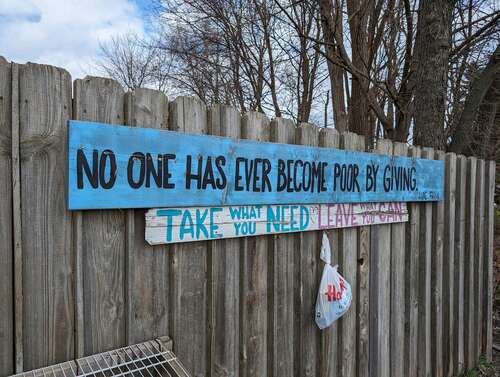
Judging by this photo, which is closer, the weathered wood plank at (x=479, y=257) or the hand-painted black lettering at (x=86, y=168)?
the hand-painted black lettering at (x=86, y=168)

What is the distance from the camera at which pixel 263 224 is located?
1.87 m

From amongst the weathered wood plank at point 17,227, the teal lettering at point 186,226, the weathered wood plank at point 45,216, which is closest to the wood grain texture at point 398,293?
the teal lettering at point 186,226

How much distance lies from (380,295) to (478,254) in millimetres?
1879

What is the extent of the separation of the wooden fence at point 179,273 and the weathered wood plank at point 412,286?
0.02 m

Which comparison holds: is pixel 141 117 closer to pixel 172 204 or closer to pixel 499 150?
pixel 172 204

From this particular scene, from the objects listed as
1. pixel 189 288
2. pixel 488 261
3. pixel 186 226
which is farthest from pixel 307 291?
pixel 488 261

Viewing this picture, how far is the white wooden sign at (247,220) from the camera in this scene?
60.1 inches

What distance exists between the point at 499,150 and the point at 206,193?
7.35 m

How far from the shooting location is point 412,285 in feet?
9.61

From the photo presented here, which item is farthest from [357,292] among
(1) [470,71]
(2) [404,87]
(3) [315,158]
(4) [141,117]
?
(1) [470,71]

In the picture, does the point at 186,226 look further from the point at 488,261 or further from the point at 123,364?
the point at 488,261

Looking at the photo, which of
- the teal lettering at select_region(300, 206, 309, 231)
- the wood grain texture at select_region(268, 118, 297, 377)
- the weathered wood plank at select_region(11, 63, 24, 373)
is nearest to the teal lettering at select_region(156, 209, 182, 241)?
the weathered wood plank at select_region(11, 63, 24, 373)

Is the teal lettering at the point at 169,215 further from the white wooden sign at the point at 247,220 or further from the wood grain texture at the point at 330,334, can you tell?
the wood grain texture at the point at 330,334

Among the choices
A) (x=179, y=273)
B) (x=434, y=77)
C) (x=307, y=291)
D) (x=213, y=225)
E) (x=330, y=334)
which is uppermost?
(x=434, y=77)
